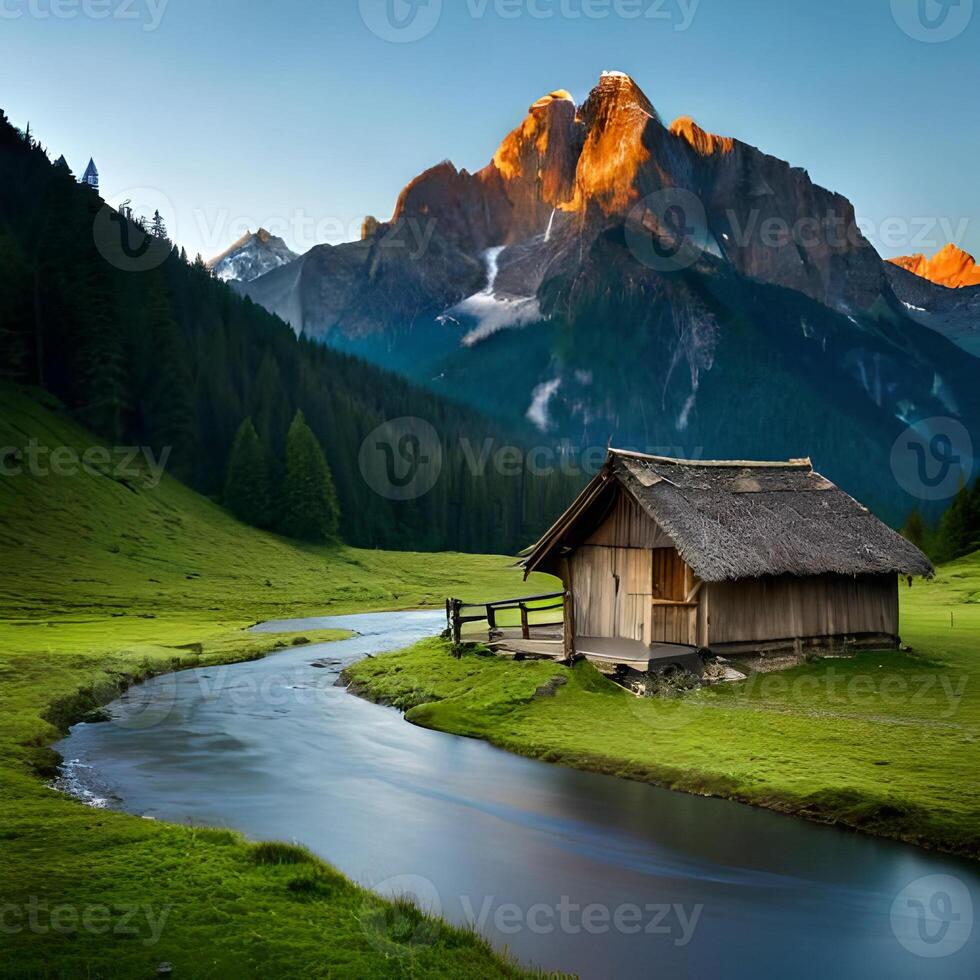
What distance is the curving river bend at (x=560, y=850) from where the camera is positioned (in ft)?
51.0

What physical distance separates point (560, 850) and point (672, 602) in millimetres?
17036

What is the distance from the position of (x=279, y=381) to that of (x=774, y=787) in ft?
442

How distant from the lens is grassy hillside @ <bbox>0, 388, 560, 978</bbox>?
13125 mm

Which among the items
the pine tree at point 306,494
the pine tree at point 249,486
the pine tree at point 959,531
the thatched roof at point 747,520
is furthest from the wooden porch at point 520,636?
the pine tree at point 249,486

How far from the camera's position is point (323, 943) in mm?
13508

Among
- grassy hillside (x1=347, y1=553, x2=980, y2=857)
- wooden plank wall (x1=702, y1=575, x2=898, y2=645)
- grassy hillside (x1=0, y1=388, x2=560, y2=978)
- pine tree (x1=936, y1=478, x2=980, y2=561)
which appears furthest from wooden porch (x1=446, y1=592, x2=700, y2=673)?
pine tree (x1=936, y1=478, x2=980, y2=561)

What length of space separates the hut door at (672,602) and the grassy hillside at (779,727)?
317 centimetres

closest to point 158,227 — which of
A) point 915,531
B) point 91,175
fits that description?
point 91,175

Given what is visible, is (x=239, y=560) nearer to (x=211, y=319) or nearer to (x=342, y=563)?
(x=342, y=563)

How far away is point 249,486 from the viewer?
116 meters

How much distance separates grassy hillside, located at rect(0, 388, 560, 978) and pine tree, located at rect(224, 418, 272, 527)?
11.6 m

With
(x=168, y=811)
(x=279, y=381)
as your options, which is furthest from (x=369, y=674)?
(x=279, y=381)

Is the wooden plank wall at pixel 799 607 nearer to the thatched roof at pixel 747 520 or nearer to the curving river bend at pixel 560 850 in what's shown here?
the thatched roof at pixel 747 520

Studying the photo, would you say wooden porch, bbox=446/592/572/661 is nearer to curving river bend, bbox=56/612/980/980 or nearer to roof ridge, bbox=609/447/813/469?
roof ridge, bbox=609/447/813/469
